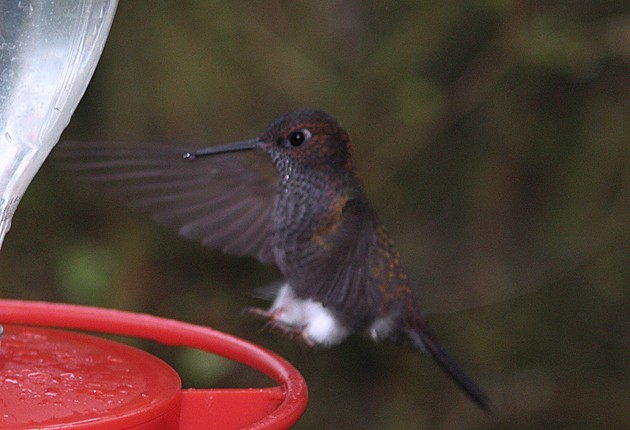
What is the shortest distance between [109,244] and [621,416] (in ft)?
6.62

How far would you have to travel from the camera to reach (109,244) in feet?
11.7

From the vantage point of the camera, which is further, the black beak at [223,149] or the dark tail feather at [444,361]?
the dark tail feather at [444,361]

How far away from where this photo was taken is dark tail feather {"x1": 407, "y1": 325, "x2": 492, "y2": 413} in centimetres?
259

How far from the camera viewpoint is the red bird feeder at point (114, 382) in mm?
1260

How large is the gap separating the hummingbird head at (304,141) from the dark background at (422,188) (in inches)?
38.8

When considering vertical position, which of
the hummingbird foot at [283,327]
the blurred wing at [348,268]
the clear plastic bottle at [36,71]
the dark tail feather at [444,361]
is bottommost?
the dark tail feather at [444,361]

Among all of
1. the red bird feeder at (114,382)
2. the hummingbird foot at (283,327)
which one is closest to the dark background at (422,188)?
the hummingbird foot at (283,327)

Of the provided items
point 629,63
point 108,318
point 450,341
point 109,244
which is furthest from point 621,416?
point 108,318

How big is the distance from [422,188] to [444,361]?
4.04 ft

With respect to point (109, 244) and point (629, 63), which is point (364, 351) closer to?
point (109, 244)

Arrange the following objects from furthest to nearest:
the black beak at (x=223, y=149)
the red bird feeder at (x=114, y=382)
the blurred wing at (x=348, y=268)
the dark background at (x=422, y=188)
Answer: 1. the dark background at (x=422, y=188)
2. the blurred wing at (x=348, y=268)
3. the black beak at (x=223, y=149)
4. the red bird feeder at (x=114, y=382)

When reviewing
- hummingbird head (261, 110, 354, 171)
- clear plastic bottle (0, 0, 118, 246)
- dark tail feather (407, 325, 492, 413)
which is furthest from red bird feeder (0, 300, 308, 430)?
dark tail feather (407, 325, 492, 413)

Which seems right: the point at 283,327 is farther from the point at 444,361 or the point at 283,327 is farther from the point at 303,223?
the point at 444,361

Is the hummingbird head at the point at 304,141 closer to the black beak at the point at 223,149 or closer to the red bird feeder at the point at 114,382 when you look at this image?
the black beak at the point at 223,149
